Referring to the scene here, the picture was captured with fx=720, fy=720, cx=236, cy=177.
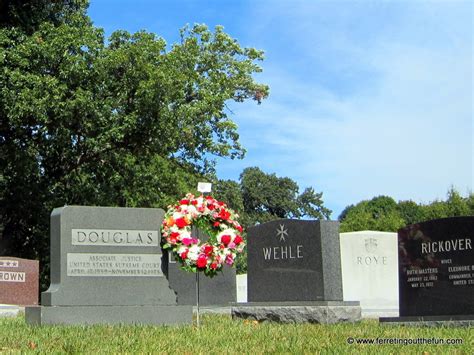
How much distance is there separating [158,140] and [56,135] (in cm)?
328

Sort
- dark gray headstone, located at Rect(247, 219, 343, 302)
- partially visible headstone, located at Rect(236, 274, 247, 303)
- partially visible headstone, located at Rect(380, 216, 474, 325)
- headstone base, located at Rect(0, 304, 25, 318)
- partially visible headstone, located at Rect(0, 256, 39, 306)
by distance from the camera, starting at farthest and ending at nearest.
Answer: partially visible headstone, located at Rect(236, 274, 247, 303), partially visible headstone, located at Rect(0, 256, 39, 306), headstone base, located at Rect(0, 304, 25, 318), dark gray headstone, located at Rect(247, 219, 343, 302), partially visible headstone, located at Rect(380, 216, 474, 325)

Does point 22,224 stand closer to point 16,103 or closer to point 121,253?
point 16,103

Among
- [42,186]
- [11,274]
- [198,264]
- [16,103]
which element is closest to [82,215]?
[198,264]

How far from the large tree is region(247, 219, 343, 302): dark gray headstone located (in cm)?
1028

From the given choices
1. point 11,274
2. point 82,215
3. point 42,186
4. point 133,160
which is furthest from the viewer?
point 133,160

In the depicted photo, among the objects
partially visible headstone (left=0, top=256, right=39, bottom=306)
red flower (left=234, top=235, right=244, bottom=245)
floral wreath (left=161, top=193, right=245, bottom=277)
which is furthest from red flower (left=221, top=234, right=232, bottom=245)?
partially visible headstone (left=0, top=256, right=39, bottom=306)

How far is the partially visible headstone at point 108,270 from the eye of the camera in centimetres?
1109

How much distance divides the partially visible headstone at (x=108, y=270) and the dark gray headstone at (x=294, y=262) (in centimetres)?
207

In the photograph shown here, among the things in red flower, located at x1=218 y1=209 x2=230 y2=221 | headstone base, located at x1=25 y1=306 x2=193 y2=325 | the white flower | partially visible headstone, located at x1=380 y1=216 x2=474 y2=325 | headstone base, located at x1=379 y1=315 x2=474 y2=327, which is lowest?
headstone base, located at x1=379 y1=315 x2=474 y2=327

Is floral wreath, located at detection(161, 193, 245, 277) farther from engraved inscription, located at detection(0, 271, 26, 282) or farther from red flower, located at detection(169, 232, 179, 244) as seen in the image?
engraved inscription, located at detection(0, 271, 26, 282)

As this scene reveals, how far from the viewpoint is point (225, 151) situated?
2791 centimetres

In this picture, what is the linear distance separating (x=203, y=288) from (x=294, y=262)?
7776 millimetres

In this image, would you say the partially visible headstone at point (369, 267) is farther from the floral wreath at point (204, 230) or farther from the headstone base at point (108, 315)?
the headstone base at point (108, 315)

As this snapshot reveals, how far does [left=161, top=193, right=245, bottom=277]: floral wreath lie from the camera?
11.0 m
